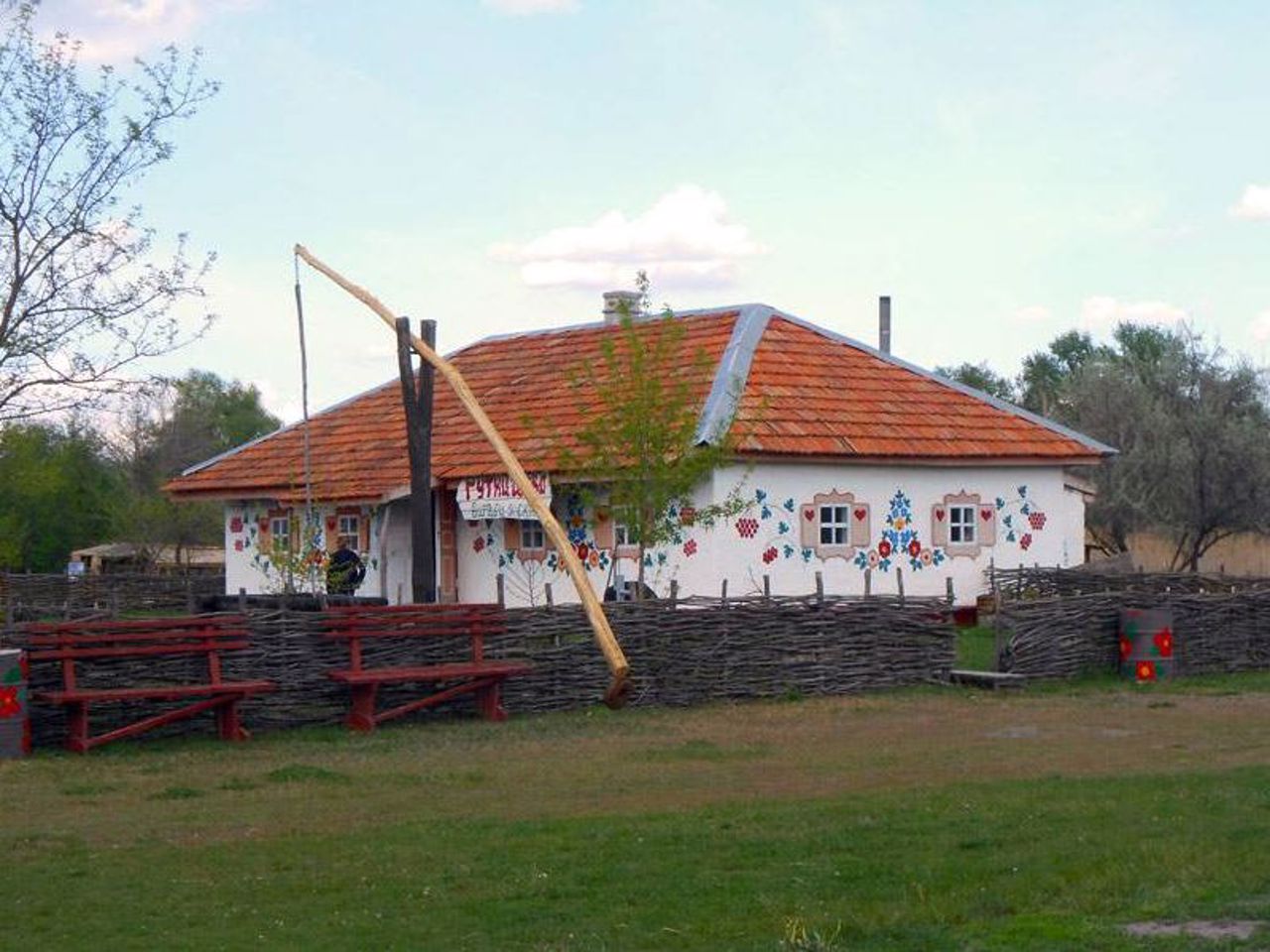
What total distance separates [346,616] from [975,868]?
9.06 m

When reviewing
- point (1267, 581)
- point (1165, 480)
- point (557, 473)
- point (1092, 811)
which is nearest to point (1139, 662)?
point (1267, 581)

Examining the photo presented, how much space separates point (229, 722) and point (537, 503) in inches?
210

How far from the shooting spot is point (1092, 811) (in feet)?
39.0

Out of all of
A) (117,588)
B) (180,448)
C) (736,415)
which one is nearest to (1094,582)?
(736,415)

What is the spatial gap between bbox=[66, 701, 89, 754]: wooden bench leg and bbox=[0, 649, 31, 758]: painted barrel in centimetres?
45

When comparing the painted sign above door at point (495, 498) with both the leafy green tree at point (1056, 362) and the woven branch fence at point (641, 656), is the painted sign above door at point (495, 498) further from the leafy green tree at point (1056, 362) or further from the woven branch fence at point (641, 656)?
the leafy green tree at point (1056, 362)

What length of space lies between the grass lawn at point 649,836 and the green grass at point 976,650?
483 centimetres

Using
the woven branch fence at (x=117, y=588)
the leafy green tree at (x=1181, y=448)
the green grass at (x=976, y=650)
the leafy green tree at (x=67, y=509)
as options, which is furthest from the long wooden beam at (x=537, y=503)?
the leafy green tree at (x=67, y=509)

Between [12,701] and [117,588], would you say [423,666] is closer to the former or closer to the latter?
[12,701]

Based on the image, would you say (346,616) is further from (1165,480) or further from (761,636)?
(1165,480)

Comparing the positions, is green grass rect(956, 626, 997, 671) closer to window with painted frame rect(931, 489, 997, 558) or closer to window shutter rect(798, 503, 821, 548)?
window with painted frame rect(931, 489, 997, 558)

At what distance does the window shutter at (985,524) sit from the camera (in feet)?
97.2

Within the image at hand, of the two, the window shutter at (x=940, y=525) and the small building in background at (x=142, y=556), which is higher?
the small building in background at (x=142, y=556)

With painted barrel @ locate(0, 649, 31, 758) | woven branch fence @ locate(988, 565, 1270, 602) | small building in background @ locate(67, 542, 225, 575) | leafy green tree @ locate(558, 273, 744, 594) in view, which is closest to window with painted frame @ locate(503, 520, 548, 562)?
leafy green tree @ locate(558, 273, 744, 594)
